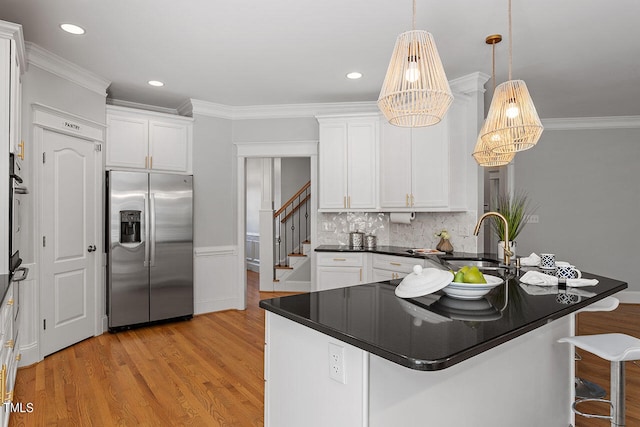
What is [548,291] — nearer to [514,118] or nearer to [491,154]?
[514,118]

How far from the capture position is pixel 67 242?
374 centimetres

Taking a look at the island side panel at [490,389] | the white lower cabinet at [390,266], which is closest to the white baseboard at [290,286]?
the white lower cabinet at [390,266]

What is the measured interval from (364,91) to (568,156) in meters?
3.49

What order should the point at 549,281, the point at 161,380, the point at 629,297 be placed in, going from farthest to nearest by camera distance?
the point at 629,297 < the point at 161,380 < the point at 549,281

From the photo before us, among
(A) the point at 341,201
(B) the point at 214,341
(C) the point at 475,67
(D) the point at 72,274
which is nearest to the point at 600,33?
(C) the point at 475,67

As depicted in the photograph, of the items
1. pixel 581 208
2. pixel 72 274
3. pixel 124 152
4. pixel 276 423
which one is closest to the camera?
pixel 276 423

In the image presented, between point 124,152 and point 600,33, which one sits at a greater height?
point 600,33

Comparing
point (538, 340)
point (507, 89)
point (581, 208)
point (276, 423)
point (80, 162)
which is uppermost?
point (507, 89)

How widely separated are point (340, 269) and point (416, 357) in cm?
353

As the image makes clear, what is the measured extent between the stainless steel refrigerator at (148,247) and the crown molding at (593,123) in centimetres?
528

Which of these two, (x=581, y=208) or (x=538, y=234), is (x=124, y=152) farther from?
(x=581, y=208)

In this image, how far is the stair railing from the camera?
7.04 meters

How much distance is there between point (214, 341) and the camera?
154 inches

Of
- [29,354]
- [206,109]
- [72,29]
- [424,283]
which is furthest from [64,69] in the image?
[424,283]
